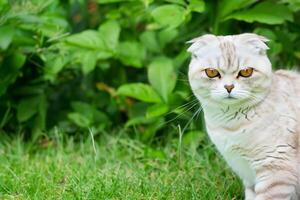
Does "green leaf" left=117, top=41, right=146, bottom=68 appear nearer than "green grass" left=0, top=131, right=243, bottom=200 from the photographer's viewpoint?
No

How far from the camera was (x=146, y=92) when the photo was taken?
3.94 metres

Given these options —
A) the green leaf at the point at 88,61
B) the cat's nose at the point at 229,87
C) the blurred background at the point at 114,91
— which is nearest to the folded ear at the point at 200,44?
the cat's nose at the point at 229,87

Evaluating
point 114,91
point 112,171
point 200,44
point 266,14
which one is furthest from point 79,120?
point 200,44

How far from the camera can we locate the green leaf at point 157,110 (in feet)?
12.7

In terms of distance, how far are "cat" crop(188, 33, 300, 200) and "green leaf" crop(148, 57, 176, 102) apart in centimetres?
93

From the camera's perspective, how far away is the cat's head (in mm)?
2818

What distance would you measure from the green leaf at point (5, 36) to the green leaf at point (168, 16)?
77cm

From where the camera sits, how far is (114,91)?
14.4 ft

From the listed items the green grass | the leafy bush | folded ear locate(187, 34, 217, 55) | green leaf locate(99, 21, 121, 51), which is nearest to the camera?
folded ear locate(187, 34, 217, 55)

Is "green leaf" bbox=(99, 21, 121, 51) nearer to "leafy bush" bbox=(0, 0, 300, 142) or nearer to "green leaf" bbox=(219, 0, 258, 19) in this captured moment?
"leafy bush" bbox=(0, 0, 300, 142)

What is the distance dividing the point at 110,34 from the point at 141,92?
39 cm

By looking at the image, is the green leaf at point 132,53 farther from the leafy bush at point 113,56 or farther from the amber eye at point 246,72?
the amber eye at point 246,72

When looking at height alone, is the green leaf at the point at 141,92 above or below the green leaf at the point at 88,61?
below

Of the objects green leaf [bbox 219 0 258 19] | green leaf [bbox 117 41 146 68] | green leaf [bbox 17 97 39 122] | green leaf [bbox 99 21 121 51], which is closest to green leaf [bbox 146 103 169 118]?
green leaf [bbox 117 41 146 68]
